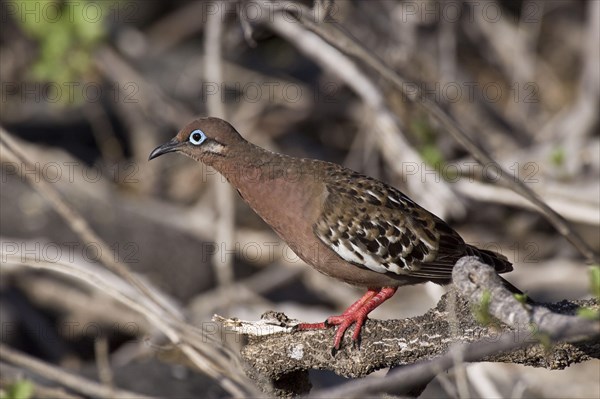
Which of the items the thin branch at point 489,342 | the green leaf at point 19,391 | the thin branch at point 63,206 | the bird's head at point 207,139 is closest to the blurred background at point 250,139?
the thin branch at point 63,206

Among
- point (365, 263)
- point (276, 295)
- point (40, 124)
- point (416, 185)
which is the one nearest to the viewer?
point (365, 263)

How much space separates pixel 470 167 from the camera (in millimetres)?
9414

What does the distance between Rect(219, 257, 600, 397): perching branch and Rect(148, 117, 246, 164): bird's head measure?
4.10 ft

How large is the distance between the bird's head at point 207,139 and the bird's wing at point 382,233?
69 centimetres

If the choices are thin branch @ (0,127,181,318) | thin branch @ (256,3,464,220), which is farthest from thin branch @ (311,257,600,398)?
thin branch @ (256,3,464,220)

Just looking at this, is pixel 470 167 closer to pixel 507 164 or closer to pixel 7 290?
pixel 507 164

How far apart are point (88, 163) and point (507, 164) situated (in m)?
5.63

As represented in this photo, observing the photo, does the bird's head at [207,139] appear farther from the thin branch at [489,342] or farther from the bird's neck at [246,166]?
the thin branch at [489,342]

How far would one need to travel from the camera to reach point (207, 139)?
5828 millimetres

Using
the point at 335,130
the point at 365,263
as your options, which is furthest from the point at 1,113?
the point at 365,263

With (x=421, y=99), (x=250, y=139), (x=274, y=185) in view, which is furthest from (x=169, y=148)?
(x=250, y=139)

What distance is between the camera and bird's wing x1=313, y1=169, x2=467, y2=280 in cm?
577

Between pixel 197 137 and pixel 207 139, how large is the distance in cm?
6

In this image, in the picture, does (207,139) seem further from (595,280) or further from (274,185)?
(595,280)
